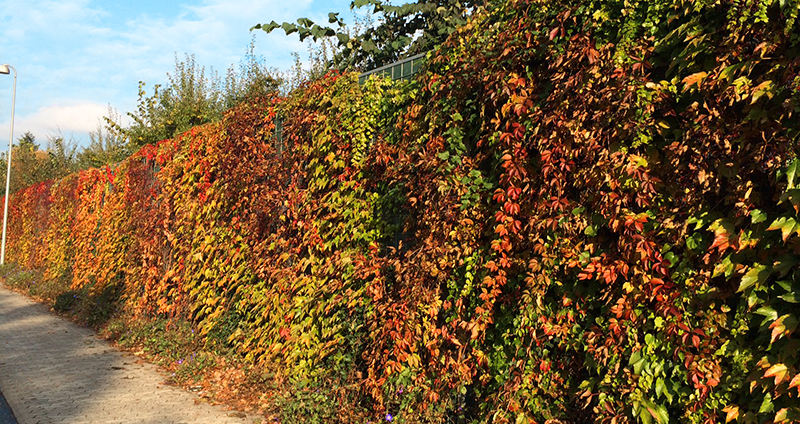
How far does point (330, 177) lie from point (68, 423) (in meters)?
2.84

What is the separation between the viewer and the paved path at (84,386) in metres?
4.80

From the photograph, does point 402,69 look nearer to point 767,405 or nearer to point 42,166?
point 767,405

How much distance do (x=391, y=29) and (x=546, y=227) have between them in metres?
5.72

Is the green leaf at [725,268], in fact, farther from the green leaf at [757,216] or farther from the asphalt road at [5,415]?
the asphalt road at [5,415]

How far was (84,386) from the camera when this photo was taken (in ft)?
18.7

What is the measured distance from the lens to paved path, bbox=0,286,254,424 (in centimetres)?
480

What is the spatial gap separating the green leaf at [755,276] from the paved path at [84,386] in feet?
12.1

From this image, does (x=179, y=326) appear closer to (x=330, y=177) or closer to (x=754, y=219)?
(x=330, y=177)

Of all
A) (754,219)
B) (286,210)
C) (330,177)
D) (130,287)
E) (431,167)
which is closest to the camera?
(754,219)

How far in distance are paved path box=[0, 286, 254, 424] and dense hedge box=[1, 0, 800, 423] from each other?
857mm

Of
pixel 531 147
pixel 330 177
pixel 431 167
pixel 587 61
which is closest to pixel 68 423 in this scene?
pixel 330 177

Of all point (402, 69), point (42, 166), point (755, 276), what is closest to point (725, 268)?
point (755, 276)

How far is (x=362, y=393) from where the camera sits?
443 cm

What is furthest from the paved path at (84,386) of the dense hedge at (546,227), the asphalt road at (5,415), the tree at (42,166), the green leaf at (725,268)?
the tree at (42,166)
